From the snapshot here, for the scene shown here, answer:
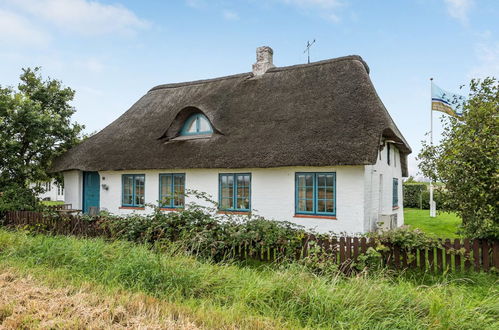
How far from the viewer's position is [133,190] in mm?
13188

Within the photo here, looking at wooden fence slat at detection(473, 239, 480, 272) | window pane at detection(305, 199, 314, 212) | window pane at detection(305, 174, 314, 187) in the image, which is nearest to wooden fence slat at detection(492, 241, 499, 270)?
wooden fence slat at detection(473, 239, 480, 272)

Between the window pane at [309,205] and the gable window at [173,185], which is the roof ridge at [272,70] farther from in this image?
the window pane at [309,205]

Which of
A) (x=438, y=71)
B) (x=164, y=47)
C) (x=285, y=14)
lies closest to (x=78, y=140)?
(x=164, y=47)

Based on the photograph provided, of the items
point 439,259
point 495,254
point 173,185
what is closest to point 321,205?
point 439,259

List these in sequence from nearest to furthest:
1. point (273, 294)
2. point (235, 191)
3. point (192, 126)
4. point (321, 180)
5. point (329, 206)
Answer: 1. point (273, 294)
2. point (329, 206)
3. point (321, 180)
4. point (235, 191)
5. point (192, 126)

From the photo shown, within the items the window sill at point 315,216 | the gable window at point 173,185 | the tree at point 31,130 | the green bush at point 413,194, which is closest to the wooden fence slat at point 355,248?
the window sill at point 315,216

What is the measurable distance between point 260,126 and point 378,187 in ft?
14.9

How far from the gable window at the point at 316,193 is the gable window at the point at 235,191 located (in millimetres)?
1795

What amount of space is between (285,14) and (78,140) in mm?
11011

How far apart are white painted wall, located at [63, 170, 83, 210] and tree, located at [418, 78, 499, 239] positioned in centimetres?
1390

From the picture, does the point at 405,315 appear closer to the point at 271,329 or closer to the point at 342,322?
the point at 342,322

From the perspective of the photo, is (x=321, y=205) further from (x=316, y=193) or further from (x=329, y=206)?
(x=316, y=193)

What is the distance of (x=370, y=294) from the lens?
3.98m

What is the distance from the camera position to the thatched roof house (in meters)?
9.41
